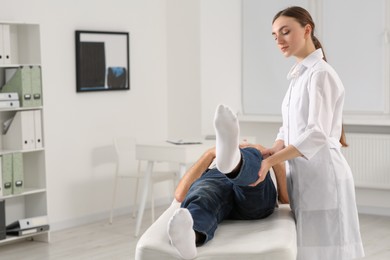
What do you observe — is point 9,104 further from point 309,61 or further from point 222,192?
point 309,61

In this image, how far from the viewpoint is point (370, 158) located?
6047 millimetres

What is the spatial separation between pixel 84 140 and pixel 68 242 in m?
0.92

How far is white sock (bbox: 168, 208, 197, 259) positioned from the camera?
2412 mm

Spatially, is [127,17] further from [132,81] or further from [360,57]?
[360,57]

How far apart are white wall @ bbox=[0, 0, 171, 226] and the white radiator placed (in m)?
1.62

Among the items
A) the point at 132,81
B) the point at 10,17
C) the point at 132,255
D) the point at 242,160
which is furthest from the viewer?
the point at 132,81

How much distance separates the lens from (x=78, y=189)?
19.3ft

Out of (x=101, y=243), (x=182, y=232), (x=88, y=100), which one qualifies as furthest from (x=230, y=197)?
(x=88, y=100)

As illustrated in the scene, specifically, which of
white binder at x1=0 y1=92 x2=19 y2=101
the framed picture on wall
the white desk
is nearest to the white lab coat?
Result: the white desk

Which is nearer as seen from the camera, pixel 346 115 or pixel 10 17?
pixel 10 17

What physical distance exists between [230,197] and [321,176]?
0.34m

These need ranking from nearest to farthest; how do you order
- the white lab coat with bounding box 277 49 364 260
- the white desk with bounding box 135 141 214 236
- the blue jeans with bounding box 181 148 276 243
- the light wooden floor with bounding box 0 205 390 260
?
the blue jeans with bounding box 181 148 276 243
the white lab coat with bounding box 277 49 364 260
the light wooden floor with bounding box 0 205 390 260
the white desk with bounding box 135 141 214 236

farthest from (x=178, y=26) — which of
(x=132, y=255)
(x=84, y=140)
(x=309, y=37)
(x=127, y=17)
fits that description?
(x=309, y=37)

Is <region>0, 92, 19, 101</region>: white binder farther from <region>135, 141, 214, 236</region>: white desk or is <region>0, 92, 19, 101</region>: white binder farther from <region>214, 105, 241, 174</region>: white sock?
<region>214, 105, 241, 174</region>: white sock
